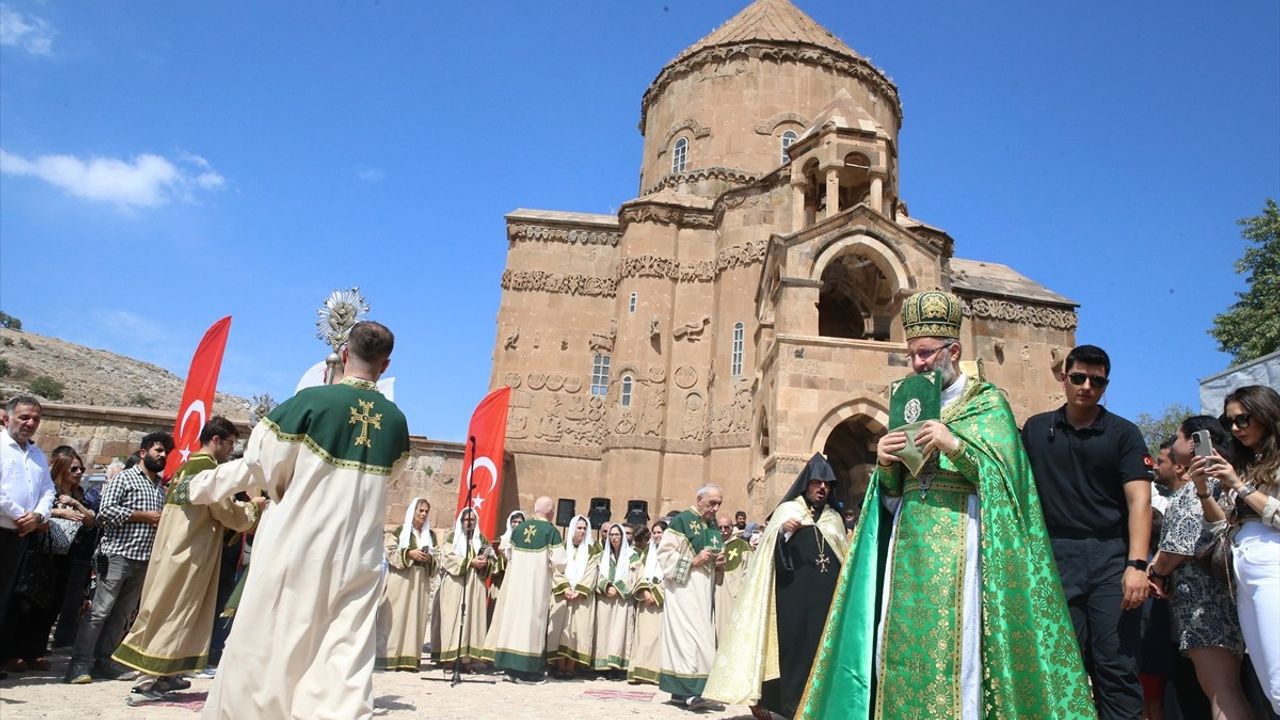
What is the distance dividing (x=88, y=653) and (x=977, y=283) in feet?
77.1

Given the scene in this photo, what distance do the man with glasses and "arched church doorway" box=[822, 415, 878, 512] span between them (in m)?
15.7

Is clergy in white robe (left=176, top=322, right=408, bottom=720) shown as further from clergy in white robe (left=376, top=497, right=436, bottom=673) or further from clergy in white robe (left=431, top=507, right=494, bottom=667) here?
clergy in white robe (left=431, top=507, right=494, bottom=667)

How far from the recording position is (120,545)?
680cm

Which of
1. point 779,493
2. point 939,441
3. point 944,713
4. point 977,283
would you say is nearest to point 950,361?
point 939,441

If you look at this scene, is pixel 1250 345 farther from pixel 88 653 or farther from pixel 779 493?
pixel 88 653

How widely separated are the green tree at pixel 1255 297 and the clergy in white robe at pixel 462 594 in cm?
2411

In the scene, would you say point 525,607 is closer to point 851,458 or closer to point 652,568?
point 652,568

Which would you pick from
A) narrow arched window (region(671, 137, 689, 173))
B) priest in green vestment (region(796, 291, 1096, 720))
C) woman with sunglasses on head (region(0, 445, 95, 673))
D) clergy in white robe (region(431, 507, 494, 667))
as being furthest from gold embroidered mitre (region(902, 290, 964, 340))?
narrow arched window (region(671, 137, 689, 173))

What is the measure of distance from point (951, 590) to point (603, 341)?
20.8m

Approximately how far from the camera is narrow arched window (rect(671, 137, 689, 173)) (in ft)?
87.0

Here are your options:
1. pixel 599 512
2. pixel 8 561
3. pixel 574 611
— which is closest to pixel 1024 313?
pixel 599 512

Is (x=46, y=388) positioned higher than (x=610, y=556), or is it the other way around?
(x=46, y=388)

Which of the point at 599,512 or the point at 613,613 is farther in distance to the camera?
the point at 599,512

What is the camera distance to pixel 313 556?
3809mm
